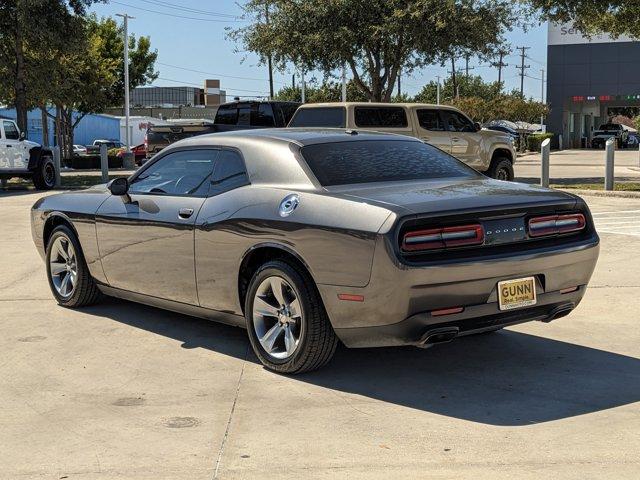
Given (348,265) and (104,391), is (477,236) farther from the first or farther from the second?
(104,391)

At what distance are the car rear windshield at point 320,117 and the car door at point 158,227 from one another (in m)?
11.2

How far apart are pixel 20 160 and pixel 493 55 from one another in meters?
15.3

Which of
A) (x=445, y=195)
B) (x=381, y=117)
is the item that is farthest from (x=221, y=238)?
(x=381, y=117)

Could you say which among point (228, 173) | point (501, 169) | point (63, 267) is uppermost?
point (228, 173)

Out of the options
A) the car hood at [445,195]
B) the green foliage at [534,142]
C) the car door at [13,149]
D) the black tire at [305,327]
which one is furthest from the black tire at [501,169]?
the green foliage at [534,142]

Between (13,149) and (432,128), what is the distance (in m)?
11.5

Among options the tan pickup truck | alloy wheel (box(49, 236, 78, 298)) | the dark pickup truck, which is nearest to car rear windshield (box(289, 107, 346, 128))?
the tan pickup truck

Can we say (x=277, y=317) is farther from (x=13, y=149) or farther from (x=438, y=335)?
(x=13, y=149)

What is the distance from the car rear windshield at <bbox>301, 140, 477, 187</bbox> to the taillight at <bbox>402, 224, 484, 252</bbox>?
0.85 meters

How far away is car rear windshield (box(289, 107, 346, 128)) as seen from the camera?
17906 mm

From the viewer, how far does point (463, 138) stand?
62.6 feet

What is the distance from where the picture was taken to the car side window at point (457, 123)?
19141 millimetres

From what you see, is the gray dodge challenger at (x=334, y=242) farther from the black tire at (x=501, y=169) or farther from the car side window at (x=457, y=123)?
the black tire at (x=501, y=169)

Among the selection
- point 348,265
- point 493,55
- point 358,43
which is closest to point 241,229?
point 348,265
